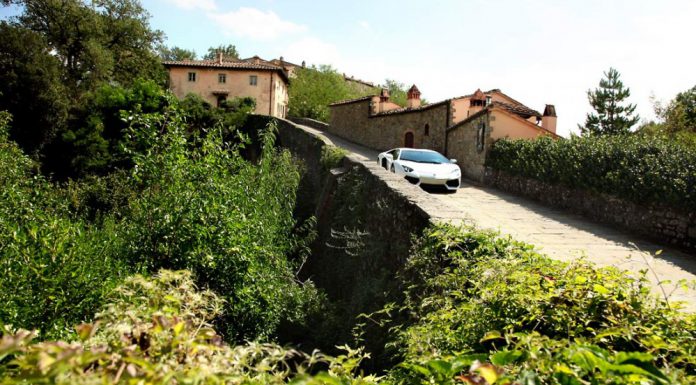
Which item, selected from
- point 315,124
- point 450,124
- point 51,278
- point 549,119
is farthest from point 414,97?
point 51,278

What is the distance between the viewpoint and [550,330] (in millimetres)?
2588

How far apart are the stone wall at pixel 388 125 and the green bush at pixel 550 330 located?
18.0 metres

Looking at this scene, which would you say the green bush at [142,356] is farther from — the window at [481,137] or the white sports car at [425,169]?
the window at [481,137]

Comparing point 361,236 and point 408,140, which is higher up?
point 408,140

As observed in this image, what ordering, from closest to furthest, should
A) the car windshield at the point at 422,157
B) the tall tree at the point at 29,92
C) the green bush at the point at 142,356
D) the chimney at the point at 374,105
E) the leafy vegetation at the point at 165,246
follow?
the green bush at the point at 142,356
the leafy vegetation at the point at 165,246
the car windshield at the point at 422,157
the chimney at the point at 374,105
the tall tree at the point at 29,92

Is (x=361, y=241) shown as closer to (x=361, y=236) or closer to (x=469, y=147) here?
(x=361, y=236)

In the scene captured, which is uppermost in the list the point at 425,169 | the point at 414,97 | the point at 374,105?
the point at 414,97

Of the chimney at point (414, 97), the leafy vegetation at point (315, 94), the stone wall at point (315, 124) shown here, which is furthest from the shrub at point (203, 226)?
the leafy vegetation at point (315, 94)

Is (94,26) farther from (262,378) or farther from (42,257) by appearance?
(262,378)

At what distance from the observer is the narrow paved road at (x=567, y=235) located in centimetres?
609

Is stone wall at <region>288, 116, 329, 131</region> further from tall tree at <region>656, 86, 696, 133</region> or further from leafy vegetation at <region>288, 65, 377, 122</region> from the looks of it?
tall tree at <region>656, 86, 696, 133</region>

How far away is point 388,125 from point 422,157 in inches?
470

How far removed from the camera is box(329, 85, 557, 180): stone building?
16766 mm

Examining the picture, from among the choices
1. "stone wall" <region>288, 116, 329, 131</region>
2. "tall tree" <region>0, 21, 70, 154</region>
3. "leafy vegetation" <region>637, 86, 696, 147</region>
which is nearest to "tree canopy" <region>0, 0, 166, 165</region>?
"tall tree" <region>0, 21, 70, 154</region>
